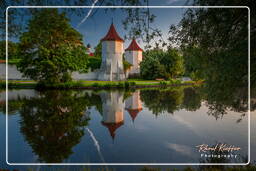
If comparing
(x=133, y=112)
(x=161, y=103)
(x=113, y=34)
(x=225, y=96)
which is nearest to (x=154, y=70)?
(x=161, y=103)

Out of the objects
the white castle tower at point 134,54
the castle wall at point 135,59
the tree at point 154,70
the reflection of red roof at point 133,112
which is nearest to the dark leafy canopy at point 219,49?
the white castle tower at point 134,54

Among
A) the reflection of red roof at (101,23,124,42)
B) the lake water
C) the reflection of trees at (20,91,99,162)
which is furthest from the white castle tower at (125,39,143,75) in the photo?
the reflection of trees at (20,91,99,162)

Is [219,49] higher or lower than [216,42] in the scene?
lower

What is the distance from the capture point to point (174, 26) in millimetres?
3314

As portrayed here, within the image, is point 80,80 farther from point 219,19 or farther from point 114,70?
point 219,19

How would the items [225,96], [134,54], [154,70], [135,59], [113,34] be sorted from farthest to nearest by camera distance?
[154,70], [135,59], [134,54], [113,34], [225,96]

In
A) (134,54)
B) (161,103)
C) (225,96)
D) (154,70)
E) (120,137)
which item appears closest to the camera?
(225,96)

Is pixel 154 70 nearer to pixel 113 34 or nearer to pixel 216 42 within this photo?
pixel 113 34

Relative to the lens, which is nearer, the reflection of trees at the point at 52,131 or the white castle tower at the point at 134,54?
the reflection of trees at the point at 52,131

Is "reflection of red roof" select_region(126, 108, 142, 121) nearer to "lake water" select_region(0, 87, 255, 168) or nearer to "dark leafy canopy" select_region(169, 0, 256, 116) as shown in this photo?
"lake water" select_region(0, 87, 255, 168)

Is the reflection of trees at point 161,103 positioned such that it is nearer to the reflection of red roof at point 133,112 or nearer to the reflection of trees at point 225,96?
the reflection of red roof at point 133,112

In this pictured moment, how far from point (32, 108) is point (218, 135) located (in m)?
7.87

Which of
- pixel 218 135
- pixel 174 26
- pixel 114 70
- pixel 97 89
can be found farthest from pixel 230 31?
pixel 97 89

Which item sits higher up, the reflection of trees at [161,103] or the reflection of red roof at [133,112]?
the reflection of trees at [161,103]
